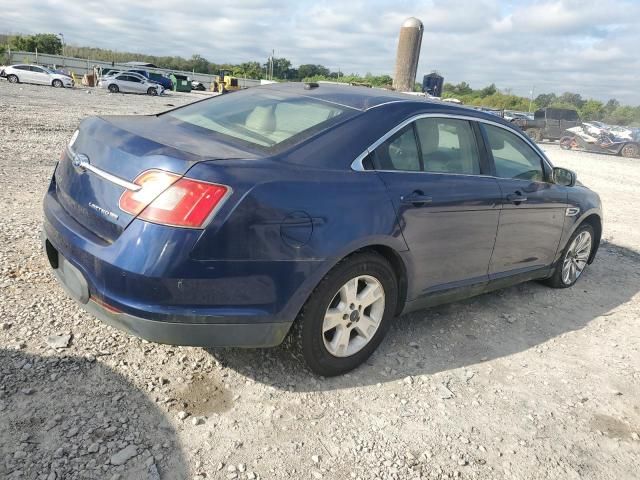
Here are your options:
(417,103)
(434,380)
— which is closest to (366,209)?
(417,103)

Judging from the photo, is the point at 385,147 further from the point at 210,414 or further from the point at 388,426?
the point at 210,414

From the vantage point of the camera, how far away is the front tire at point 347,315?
270 cm

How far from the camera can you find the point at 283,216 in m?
2.42

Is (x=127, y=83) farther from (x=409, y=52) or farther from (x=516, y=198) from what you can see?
(x=516, y=198)

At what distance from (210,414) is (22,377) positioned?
100 cm

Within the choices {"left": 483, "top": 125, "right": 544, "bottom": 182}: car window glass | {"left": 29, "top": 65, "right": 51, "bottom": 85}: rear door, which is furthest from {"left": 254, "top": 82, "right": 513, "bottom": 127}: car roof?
{"left": 29, "top": 65, "right": 51, "bottom": 85}: rear door

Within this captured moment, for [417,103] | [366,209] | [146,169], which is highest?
[417,103]

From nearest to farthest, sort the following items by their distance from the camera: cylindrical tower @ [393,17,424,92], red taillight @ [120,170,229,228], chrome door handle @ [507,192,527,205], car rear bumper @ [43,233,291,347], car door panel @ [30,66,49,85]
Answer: red taillight @ [120,170,229,228], car rear bumper @ [43,233,291,347], chrome door handle @ [507,192,527,205], cylindrical tower @ [393,17,424,92], car door panel @ [30,66,49,85]

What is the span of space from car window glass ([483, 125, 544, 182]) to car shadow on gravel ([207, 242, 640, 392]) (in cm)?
115

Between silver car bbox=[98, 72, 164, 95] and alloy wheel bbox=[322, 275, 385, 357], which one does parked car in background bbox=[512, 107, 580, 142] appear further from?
silver car bbox=[98, 72, 164, 95]

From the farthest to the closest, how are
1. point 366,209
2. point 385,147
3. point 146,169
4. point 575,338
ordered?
point 575,338 → point 385,147 → point 366,209 → point 146,169

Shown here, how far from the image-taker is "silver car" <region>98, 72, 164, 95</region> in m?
36.1

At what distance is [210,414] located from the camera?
8.43ft

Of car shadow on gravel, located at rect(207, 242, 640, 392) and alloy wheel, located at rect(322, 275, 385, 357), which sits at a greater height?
alloy wheel, located at rect(322, 275, 385, 357)
